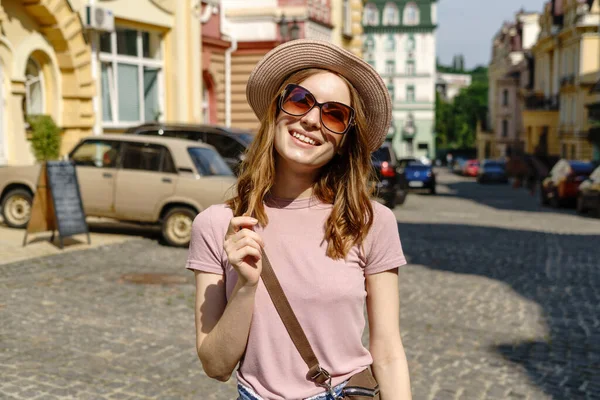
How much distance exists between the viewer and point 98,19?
1856cm

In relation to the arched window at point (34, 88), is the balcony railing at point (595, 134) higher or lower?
lower

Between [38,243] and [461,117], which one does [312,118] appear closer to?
[38,243]

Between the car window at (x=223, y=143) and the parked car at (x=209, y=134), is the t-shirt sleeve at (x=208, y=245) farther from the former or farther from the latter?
the car window at (x=223, y=143)

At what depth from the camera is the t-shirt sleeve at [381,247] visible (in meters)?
2.36

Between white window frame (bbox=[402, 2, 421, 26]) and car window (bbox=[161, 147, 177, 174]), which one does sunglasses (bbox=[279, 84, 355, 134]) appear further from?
white window frame (bbox=[402, 2, 421, 26])

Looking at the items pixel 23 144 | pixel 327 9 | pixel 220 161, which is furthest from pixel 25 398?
pixel 327 9

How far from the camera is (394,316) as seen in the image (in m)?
2.39

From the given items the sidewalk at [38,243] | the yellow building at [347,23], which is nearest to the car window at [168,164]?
the sidewalk at [38,243]

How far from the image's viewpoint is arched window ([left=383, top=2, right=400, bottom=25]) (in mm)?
83312

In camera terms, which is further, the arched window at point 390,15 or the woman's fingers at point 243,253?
the arched window at point 390,15

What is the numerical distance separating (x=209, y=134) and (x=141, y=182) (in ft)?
13.4

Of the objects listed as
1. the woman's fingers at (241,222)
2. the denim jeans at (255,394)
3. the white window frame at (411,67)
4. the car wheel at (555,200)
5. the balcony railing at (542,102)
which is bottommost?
the car wheel at (555,200)

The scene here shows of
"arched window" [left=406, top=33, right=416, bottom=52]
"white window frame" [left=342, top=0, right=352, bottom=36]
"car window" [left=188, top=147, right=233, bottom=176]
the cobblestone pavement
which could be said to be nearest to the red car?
"arched window" [left=406, top=33, right=416, bottom=52]

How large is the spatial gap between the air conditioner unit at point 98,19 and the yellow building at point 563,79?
127ft
